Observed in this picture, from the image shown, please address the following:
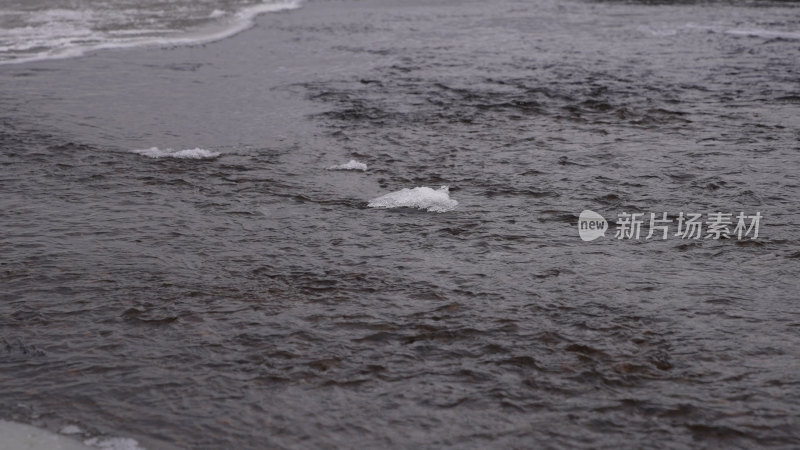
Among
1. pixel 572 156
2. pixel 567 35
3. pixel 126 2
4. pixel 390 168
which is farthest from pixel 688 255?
pixel 126 2

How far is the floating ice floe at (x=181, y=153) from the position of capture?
6445mm

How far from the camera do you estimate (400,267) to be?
176 inches

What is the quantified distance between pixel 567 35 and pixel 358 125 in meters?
6.49

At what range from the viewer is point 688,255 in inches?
180

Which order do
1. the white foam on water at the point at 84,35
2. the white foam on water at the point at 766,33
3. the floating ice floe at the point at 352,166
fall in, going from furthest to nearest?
the white foam on water at the point at 766,33 → the white foam on water at the point at 84,35 → the floating ice floe at the point at 352,166

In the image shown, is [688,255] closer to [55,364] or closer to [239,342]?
[239,342]

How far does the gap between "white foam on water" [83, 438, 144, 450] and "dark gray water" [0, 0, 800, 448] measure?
5cm

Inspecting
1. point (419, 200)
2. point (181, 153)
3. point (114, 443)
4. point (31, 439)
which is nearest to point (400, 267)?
point (419, 200)

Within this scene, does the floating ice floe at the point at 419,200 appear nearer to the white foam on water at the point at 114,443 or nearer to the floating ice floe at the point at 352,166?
the floating ice floe at the point at 352,166

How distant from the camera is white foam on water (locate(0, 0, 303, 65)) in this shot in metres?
11.5

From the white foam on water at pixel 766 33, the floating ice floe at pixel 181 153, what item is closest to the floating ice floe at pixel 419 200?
the floating ice floe at pixel 181 153

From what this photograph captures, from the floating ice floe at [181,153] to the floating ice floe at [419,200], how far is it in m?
1.68

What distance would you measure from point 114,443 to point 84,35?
37.0 feet

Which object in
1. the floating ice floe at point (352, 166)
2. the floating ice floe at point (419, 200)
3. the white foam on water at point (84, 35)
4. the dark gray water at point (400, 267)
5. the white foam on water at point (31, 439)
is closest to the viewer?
the white foam on water at point (31, 439)
